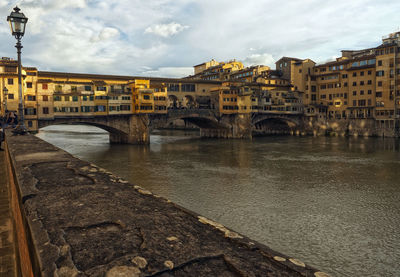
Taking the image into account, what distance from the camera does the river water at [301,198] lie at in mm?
14719

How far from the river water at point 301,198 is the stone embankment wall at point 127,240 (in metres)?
11.0

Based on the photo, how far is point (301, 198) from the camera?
23406 millimetres

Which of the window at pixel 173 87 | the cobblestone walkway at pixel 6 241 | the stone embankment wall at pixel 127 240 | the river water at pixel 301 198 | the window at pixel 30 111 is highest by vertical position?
the window at pixel 173 87

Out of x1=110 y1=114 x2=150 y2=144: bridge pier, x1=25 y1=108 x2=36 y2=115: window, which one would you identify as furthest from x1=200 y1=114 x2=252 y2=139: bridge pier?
x1=25 y1=108 x2=36 y2=115: window

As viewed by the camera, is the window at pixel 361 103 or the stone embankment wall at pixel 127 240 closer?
the stone embankment wall at pixel 127 240

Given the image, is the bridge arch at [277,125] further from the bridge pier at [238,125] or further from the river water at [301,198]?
the river water at [301,198]

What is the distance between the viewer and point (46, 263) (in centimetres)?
302

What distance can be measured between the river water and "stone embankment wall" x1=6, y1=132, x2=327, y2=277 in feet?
36.0

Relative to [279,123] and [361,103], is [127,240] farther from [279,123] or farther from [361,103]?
[279,123]

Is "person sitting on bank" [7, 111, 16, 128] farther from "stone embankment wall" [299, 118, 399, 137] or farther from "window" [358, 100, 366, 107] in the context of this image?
"window" [358, 100, 366, 107]

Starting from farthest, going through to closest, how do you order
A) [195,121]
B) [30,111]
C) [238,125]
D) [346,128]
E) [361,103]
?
[195,121]
[346,128]
[238,125]
[361,103]
[30,111]

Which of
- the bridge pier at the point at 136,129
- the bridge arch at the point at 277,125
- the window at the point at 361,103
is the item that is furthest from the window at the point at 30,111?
the window at the point at 361,103

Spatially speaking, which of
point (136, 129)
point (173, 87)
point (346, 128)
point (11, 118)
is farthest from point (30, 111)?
point (346, 128)

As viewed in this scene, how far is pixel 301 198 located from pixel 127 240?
71.6 ft
